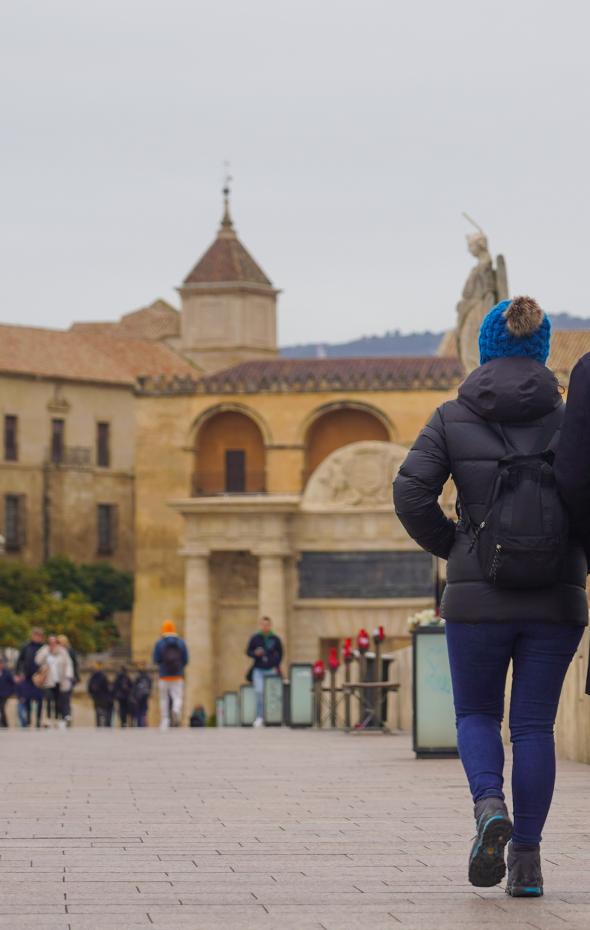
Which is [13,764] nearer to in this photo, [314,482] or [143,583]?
[314,482]

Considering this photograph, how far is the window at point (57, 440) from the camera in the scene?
387 ft

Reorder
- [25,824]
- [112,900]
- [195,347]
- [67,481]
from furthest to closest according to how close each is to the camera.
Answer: [195,347] → [67,481] → [25,824] → [112,900]

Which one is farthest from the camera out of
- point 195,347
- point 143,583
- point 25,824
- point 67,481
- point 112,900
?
point 195,347

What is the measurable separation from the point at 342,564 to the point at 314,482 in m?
3.16

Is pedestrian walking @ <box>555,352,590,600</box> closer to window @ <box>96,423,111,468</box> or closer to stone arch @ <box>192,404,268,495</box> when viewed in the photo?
stone arch @ <box>192,404,268,495</box>

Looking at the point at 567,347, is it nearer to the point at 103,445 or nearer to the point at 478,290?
the point at 103,445

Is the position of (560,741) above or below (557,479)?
below

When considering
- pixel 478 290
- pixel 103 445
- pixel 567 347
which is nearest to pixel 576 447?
pixel 478 290

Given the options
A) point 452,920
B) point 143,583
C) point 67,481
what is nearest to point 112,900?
point 452,920

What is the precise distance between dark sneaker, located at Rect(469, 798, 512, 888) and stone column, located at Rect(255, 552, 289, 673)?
56878 mm

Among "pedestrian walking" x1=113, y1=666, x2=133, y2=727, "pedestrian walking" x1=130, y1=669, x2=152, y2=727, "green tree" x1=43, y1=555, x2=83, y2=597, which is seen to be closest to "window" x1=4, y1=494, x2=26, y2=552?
"green tree" x1=43, y1=555, x2=83, y2=597

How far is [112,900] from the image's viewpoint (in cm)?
779

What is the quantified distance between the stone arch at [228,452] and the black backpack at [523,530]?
96722 millimetres

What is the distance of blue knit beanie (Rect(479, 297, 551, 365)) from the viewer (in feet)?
27.7
